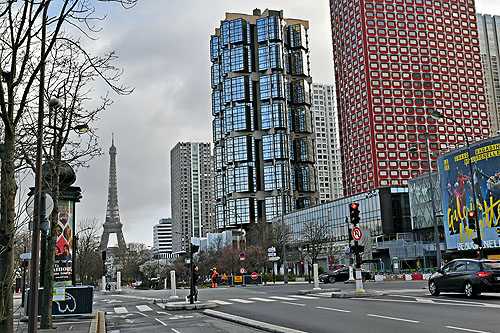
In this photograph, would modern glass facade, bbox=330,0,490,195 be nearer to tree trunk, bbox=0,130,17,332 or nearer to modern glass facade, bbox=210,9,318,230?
modern glass facade, bbox=210,9,318,230

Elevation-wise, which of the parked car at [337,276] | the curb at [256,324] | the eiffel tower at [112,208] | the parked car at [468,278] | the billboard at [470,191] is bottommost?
the parked car at [337,276]

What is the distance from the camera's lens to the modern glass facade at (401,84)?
5315 inches

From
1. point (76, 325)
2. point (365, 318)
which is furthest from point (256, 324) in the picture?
point (76, 325)

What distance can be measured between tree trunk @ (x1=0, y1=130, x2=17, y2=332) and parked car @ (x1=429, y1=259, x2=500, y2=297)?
17.5 m

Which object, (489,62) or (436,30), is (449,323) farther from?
(489,62)

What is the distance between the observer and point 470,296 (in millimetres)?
21219

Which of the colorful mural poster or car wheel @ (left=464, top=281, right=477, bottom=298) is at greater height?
the colorful mural poster

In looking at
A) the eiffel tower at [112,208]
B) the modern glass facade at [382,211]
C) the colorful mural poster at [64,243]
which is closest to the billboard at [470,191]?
the modern glass facade at [382,211]

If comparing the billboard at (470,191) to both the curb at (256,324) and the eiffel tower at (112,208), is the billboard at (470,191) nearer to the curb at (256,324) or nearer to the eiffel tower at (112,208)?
the curb at (256,324)

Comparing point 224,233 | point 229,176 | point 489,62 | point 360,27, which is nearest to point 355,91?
point 360,27

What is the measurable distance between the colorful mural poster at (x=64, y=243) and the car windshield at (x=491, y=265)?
17.1 meters

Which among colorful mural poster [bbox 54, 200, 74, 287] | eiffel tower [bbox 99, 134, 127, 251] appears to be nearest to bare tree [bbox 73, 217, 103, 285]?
colorful mural poster [bbox 54, 200, 74, 287]

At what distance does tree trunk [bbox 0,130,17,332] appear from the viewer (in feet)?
28.6

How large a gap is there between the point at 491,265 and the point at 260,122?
429 ft
